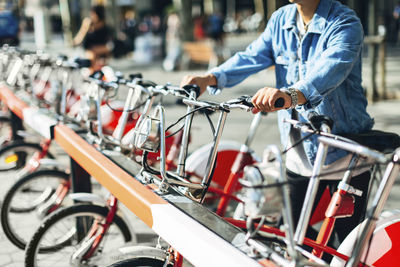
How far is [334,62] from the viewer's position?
2.13m

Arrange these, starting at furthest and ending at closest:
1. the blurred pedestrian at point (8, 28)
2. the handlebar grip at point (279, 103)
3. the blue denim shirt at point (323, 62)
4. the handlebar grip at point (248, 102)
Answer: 1. the blurred pedestrian at point (8, 28)
2. the handlebar grip at point (248, 102)
3. the blue denim shirt at point (323, 62)
4. the handlebar grip at point (279, 103)

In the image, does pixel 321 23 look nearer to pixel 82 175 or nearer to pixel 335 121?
pixel 335 121

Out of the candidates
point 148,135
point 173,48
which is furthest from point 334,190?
point 173,48

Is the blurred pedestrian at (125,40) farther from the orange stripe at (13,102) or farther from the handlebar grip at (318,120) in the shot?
the handlebar grip at (318,120)

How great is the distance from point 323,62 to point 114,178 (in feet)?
3.90

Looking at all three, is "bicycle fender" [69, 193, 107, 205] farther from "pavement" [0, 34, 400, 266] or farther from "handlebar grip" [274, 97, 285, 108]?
"handlebar grip" [274, 97, 285, 108]

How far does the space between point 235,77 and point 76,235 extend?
1515 millimetres

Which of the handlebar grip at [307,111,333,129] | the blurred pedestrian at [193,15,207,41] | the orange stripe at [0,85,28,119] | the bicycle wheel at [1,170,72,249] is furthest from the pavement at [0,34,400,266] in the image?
the blurred pedestrian at [193,15,207,41]

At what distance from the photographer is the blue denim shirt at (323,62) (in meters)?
2.14

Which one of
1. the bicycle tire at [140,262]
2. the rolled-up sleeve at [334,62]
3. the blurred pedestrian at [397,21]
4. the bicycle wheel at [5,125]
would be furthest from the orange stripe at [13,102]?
the blurred pedestrian at [397,21]

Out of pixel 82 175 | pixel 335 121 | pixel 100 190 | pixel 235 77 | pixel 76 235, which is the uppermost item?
pixel 235 77

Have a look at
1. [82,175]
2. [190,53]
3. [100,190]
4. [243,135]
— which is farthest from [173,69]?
[82,175]

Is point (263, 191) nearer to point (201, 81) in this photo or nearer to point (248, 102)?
point (248, 102)

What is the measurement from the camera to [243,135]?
7113 mm
